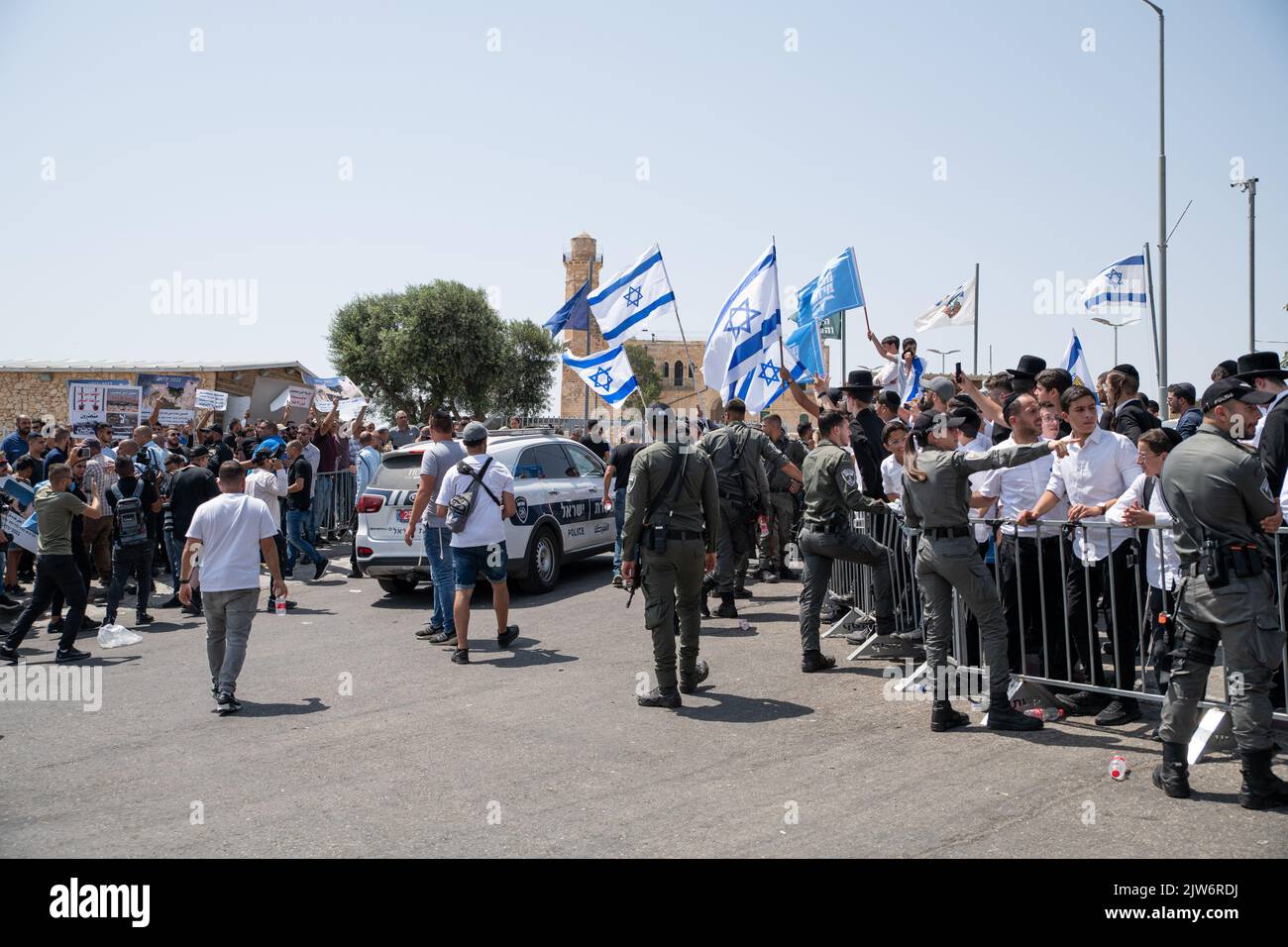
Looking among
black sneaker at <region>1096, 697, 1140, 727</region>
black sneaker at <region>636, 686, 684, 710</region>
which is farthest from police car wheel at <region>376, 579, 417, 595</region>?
black sneaker at <region>1096, 697, 1140, 727</region>

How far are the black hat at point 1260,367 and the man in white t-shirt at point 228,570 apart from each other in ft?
21.8

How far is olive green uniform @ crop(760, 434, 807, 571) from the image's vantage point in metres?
12.5

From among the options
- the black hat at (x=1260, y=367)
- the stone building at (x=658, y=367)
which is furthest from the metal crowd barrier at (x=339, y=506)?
the stone building at (x=658, y=367)

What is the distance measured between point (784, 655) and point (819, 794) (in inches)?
133

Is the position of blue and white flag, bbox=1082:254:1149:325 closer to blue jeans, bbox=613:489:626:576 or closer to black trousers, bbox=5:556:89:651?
blue jeans, bbox=613:489:626:576

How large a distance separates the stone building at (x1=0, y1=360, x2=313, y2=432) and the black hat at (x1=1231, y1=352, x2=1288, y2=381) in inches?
1065

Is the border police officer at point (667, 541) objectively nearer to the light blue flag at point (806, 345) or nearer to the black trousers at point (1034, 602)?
the black trousers at point (1034, 602)

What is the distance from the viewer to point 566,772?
579 centimetres

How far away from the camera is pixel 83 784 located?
19.3 feet

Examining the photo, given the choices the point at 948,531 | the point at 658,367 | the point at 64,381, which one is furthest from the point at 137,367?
the point at 658,367

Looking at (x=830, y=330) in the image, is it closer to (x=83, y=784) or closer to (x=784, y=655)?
(x=784, y=655)

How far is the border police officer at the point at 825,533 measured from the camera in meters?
7.92

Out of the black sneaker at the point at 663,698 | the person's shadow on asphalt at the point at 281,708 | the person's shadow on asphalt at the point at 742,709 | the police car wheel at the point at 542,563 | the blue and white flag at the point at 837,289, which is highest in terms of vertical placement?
the blue and white flag at the point at 837,289
